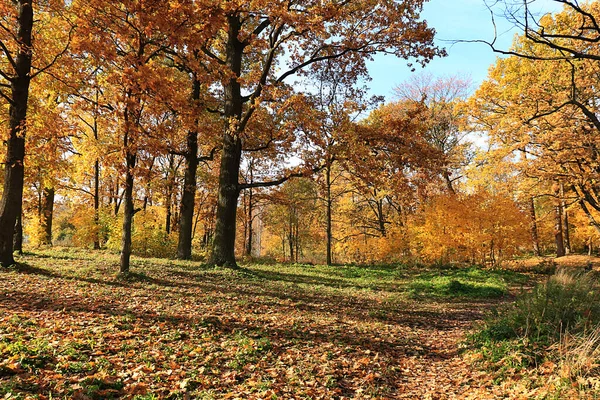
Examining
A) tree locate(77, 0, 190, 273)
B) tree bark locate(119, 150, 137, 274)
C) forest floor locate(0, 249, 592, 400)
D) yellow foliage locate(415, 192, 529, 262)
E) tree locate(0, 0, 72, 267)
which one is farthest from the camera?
yellow foliage locate(415, 192, 529, 262)

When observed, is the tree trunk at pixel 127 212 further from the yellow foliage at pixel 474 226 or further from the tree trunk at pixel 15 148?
the yellow foliage at pixel 474 226

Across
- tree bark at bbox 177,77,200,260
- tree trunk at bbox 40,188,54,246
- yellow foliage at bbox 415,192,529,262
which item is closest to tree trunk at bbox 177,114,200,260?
tree bark at bbox 177,77,200,260

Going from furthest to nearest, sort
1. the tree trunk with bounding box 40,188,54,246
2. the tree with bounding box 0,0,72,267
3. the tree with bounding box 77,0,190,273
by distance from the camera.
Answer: the tree trunk with bounding box 40,188,54,246 < the tree with bounding box 0,0,72,267 < the tree with bounding box 77,0,190,273

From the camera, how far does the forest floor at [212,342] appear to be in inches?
153

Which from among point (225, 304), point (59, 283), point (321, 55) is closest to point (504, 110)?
point (321, 55)

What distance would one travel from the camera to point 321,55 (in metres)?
13.9

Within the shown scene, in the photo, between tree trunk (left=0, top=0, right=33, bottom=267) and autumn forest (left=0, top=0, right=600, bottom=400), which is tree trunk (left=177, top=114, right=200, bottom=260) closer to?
A: autumn forest (left=0, top=0, right=600, bottom=400)

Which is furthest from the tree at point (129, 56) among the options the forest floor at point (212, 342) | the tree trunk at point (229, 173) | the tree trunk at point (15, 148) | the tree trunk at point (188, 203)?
the tree trunk at point (188, 203)

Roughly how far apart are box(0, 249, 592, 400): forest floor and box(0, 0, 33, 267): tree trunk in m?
1.05

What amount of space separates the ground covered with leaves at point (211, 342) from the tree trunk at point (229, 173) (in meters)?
3.30

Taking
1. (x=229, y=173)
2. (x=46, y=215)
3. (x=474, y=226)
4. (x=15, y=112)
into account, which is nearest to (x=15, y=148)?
(x=15, y=112)

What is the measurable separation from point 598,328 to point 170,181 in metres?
15.3

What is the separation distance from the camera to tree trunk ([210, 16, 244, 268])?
13.2 metres

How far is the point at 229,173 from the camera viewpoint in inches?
527
